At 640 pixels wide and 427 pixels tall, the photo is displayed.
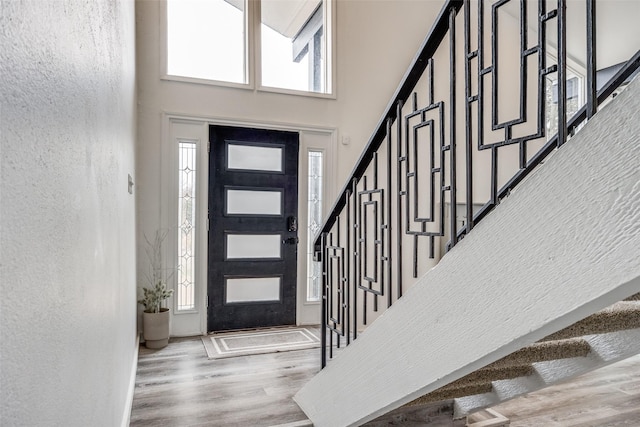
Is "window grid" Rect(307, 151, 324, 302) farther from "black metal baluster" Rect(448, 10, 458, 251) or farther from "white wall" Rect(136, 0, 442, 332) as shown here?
"black metal baluster" Rect(448, 10, 458, 251)

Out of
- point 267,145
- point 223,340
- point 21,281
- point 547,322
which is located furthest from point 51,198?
point 267,145

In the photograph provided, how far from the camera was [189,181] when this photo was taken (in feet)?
13.5

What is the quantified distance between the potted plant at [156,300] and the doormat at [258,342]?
0.39 meters

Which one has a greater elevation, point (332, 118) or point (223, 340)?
point (332, 118)

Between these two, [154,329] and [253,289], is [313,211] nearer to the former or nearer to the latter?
[253,289]

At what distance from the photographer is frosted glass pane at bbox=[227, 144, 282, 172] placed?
4.27 meters

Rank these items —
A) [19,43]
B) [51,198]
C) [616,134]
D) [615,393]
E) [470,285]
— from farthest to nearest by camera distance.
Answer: [615,393] < [470,285] < [616,134] < [51,198] < [19,43]

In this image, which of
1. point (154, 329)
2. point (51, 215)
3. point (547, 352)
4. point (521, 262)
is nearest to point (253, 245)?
point (154, 329)

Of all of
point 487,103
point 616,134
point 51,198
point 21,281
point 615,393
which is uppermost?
point 487,103

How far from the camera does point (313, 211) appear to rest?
453 centimetres

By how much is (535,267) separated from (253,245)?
3.51 metres

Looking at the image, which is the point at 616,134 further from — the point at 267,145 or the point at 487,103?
the point at 487,103

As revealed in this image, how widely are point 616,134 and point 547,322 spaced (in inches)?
16.1

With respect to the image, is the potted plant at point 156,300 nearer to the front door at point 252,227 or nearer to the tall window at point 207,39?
the front door at point 252,227
